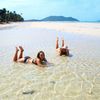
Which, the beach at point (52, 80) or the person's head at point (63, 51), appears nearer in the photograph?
the beach at point (52, 80)

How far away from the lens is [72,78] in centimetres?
1034

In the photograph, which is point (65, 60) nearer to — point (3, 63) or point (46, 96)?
point (3, 63)

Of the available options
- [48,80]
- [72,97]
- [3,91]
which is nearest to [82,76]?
[48,80]

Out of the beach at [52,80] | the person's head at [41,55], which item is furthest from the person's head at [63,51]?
the person's head at [41,55]

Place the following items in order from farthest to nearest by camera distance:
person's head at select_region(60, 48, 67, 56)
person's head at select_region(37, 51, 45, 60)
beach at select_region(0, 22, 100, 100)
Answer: person's head at select_region(60, 48, 67, 56) → person's head at select_region(37, 51, 45, 60) → beach at select_region(0, 22, 100, 100)

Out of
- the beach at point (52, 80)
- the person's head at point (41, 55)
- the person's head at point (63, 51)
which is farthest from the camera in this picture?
the person's head at point (63, 51)

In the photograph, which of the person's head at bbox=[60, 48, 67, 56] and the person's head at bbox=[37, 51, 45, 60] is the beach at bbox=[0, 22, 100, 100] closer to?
the person's head at bbox=[37, 51, 45, 60]

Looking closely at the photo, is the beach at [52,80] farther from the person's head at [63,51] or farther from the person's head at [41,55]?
the person's head at [63,51]

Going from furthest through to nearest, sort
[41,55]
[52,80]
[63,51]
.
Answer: [63,51] → [41,55] → [52,80]

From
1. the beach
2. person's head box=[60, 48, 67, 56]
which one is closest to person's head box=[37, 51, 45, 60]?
the beach

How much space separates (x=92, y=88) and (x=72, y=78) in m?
1.54

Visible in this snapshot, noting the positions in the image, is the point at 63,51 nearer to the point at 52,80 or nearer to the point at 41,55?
the point at 41,55

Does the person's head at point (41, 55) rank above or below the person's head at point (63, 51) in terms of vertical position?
above

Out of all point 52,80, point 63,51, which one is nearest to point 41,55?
point 52,80
